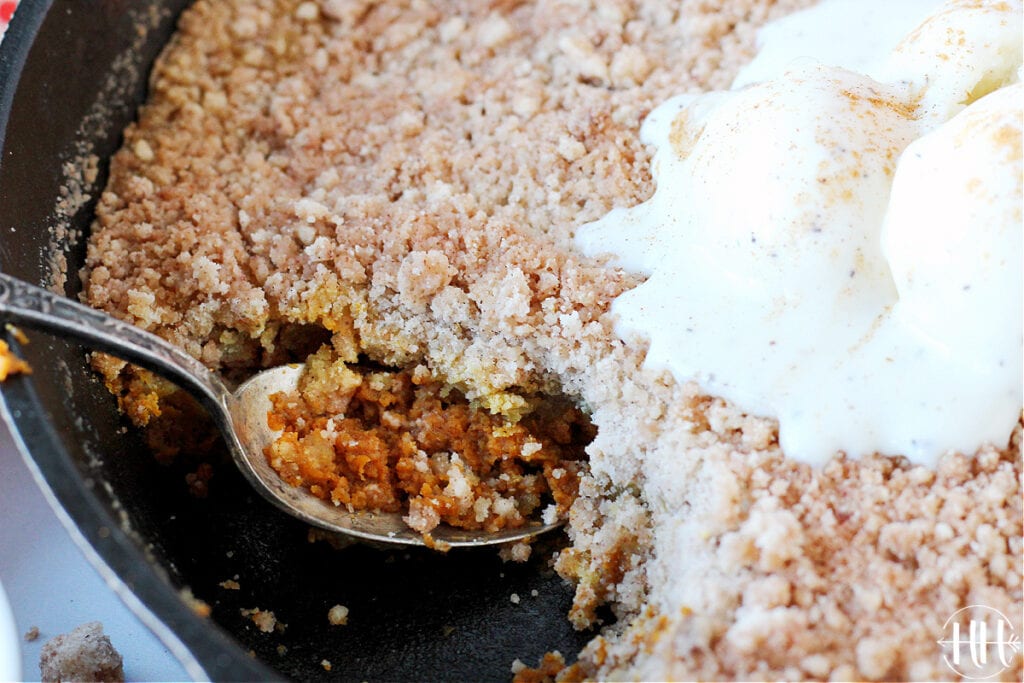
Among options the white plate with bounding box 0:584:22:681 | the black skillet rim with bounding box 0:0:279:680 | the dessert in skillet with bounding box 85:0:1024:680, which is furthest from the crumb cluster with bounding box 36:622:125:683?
the black skillet rim with bounding box 0:0:279:680

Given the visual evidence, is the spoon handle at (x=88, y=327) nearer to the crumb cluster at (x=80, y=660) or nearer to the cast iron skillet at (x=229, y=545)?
the cast iron skillet at (x=229, y=545)

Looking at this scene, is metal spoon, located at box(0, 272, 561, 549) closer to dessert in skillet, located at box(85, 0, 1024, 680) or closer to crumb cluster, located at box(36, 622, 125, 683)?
dessert in skillet, located at box(85, 0, 1024, 680)

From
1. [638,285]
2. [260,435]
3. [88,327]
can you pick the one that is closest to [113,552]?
[88,327]

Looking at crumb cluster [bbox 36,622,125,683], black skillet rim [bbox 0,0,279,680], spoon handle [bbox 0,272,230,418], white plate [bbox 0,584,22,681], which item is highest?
spoon handle [bbox 0,272,230,418]

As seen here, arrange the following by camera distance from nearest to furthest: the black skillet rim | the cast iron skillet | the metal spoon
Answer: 1. the black skillet rim
2. the metal spoon
3. the cast iron skillet

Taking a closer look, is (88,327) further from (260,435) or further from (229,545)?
(229,545)

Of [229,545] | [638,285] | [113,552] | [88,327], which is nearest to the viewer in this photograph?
[113,552]

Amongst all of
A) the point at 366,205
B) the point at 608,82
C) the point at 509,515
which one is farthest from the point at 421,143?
the point at 509,515
